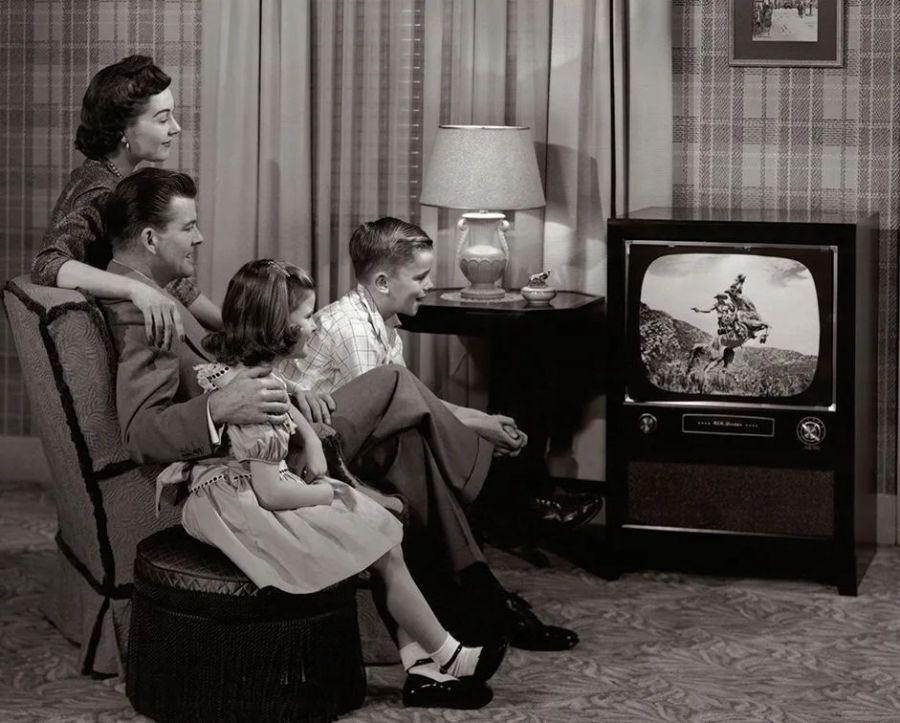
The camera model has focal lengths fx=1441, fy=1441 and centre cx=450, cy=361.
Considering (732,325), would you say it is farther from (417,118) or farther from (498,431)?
(417,118)

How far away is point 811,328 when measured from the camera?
398cm

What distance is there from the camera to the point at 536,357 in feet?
14.7

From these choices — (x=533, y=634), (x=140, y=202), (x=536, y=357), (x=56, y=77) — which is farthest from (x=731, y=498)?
(x=56, y=77)

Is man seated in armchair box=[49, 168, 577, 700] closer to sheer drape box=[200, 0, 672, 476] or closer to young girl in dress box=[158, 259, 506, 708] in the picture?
young girl in dress box=[158, 259, 506, 708]

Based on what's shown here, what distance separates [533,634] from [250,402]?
1.06 meters

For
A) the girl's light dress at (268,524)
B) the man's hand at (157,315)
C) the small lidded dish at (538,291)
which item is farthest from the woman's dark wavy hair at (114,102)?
the small lidded dish at (538,291)

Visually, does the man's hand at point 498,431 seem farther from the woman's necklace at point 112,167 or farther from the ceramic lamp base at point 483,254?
the woman's necklace at point 112,167

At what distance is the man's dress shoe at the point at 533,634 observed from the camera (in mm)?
3549

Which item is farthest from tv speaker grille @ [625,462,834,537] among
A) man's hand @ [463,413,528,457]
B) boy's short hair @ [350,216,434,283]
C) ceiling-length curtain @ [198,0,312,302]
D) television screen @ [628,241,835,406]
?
ceiling-length curtain @ [198,0,312,302]

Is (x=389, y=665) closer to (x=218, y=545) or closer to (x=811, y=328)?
(x=218, y=545)

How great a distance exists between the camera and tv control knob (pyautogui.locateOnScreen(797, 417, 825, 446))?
4.03m

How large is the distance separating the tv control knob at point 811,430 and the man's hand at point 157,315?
71.8 inches

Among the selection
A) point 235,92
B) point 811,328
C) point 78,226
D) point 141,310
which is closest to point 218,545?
point 141,310

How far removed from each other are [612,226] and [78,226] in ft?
4.93
